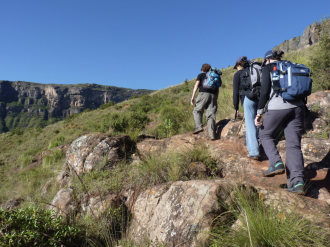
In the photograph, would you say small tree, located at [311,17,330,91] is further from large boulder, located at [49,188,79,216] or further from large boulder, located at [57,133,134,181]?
large boulder, located at [49,188,79,216]

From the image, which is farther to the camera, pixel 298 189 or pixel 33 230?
pixel 298 189

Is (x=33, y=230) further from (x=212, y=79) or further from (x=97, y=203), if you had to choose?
(x=212, y=79)

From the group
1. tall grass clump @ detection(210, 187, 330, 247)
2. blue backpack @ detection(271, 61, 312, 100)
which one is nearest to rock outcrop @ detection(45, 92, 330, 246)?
tall grass clump @ detection(210, 187, 330, 247)

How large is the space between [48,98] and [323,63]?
15743 centimetres

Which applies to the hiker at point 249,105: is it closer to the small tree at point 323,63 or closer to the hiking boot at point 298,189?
the hiking boot at point 298,189

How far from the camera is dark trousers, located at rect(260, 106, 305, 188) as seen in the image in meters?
2.68

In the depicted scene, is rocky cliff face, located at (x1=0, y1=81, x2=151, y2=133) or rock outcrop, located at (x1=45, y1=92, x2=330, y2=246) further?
rocky cliff face, located at (x1=0, y1=81, x2=151, y2=133)

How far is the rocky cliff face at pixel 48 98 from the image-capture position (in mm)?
125812

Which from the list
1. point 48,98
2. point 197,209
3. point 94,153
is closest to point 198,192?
point 197,209

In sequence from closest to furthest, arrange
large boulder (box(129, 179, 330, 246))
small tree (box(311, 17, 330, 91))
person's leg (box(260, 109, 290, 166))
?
large boulder (box(129, 179, 330, 246)) < person's leg (box(260, 109, 290, 166)) < small tree (box(311, 17, 330, 91))

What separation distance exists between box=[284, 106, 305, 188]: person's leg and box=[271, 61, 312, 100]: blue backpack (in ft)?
0.80

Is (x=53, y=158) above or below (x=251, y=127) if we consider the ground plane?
below

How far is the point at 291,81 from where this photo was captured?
8.94ft

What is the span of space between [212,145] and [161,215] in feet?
8.26
